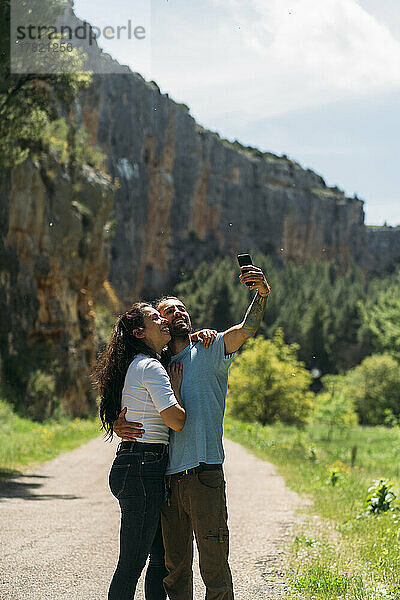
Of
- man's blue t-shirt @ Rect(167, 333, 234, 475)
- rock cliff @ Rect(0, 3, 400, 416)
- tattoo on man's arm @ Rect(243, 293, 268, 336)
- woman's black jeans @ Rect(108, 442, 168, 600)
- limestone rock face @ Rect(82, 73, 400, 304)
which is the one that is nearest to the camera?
woman's black jeans @ Rect(108, 442, 168, 600)

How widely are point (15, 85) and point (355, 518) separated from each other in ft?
35.9

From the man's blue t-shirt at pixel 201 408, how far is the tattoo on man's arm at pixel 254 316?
179 mm

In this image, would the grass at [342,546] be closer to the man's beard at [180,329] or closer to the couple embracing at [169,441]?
the couple embracing at [169,441]

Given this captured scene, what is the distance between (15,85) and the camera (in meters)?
14.3

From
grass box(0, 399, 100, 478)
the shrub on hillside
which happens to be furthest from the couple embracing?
the shrub on hillside

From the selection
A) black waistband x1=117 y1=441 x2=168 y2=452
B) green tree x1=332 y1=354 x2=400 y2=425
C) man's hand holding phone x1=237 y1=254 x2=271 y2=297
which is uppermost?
man's hand holding phone x1=237 y1=254 x2=271 y2=297

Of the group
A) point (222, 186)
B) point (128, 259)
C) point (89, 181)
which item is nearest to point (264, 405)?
point (89, 181)

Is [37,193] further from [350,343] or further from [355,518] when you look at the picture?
[350,343]

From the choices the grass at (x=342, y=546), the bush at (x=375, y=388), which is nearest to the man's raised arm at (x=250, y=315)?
the grass at (x=342, y=546)

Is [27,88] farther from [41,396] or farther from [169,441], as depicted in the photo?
[41,396]

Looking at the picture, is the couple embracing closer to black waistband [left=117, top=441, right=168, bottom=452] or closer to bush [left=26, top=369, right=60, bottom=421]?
black waistband [left=117, top=441, right=168, bottom=452]

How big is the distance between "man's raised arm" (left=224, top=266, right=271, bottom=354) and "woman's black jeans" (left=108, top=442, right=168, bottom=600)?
0.75 metres

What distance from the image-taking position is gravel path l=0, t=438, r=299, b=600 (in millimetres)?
5156

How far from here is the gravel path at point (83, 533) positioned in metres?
5.16
